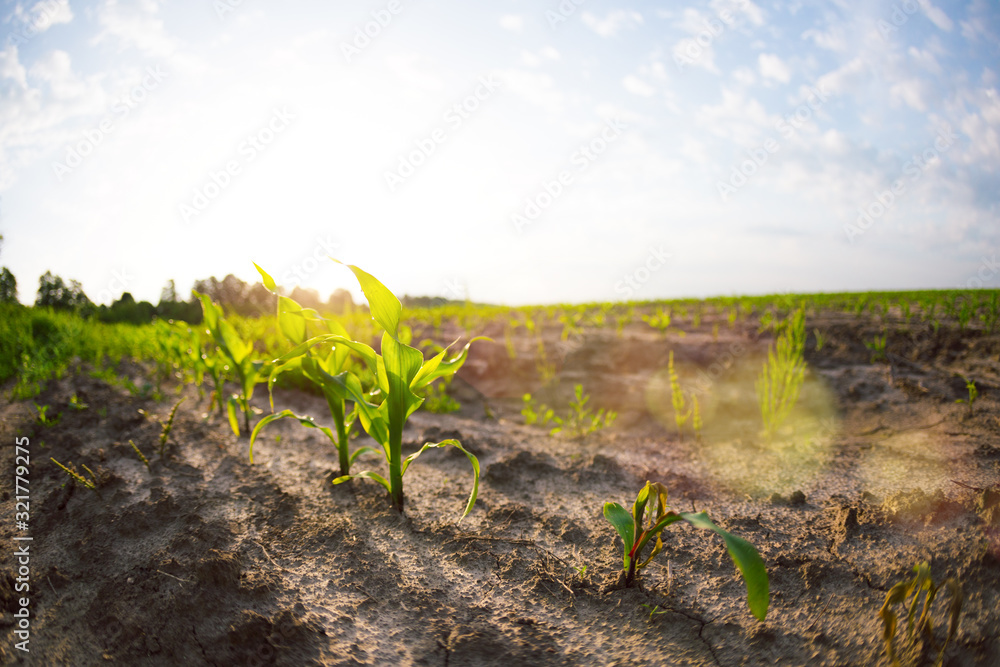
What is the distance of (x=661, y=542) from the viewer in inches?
57.4

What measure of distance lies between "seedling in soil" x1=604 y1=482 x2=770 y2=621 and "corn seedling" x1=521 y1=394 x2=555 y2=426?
1.83 m

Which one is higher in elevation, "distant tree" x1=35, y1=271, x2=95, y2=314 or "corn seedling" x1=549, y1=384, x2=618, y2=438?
"distant tree" x1=35, y1=271, x2=95, y2=314

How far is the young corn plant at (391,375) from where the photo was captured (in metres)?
1.58

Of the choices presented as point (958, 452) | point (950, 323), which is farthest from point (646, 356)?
point (950, 323)

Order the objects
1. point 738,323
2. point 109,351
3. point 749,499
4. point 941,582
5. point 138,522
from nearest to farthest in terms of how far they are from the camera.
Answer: point 941,582
point 138,522
point 749,499
point 109,351
point 738,323

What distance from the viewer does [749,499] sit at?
2.13 meters

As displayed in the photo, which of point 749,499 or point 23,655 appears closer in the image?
point 23,655

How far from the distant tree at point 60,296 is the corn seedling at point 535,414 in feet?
21.4

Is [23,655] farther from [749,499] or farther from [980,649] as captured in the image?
[749,499]

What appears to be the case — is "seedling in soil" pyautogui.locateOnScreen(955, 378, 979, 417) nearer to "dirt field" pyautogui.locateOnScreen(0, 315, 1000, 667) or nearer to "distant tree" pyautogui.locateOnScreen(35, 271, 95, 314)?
"dirt field" pyautogui.locateOnScreen(0, 315, 1000, 667)

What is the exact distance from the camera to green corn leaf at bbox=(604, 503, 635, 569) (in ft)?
4.74

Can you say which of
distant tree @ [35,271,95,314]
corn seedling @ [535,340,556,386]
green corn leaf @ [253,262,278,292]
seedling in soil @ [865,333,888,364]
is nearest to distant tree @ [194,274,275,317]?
distant tree @ [35,271,95,314]

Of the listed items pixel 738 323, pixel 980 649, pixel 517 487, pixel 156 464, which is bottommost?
pixel 980 649

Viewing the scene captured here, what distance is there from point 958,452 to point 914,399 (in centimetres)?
97
